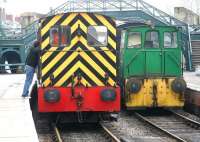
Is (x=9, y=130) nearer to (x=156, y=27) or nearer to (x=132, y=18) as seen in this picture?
(x=156, y=27)

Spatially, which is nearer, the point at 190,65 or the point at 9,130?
the point at 9,130

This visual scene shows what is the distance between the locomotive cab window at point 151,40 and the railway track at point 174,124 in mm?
2184

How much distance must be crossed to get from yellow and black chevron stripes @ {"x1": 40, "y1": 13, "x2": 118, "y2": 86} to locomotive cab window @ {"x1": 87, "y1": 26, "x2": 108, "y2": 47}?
92 millimetres

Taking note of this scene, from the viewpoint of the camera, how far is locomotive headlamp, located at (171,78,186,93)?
18062 mm

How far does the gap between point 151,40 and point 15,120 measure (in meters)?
7.83

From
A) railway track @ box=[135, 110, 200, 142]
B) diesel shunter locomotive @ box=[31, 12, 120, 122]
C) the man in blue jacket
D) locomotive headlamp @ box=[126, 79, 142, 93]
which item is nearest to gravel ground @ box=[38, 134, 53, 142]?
diesel shunter locomotive @ box=[31, 12, 120, 122]

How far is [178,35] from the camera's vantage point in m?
18.6

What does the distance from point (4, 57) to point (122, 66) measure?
19.1 meters

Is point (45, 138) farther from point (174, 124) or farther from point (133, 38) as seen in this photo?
point (133, 38)

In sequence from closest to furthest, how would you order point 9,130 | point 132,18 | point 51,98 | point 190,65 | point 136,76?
point 9,130 → point 51,98 → point 136,76 → point 190,65 → point 132,18

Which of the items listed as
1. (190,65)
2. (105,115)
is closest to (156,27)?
(105,115)

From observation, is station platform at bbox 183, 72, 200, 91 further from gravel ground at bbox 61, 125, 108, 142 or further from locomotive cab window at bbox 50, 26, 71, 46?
locomotive cab window at bbox 50, 26, 71, 46

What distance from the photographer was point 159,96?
1825 cm

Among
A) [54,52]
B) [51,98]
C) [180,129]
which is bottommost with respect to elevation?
[180,129]
